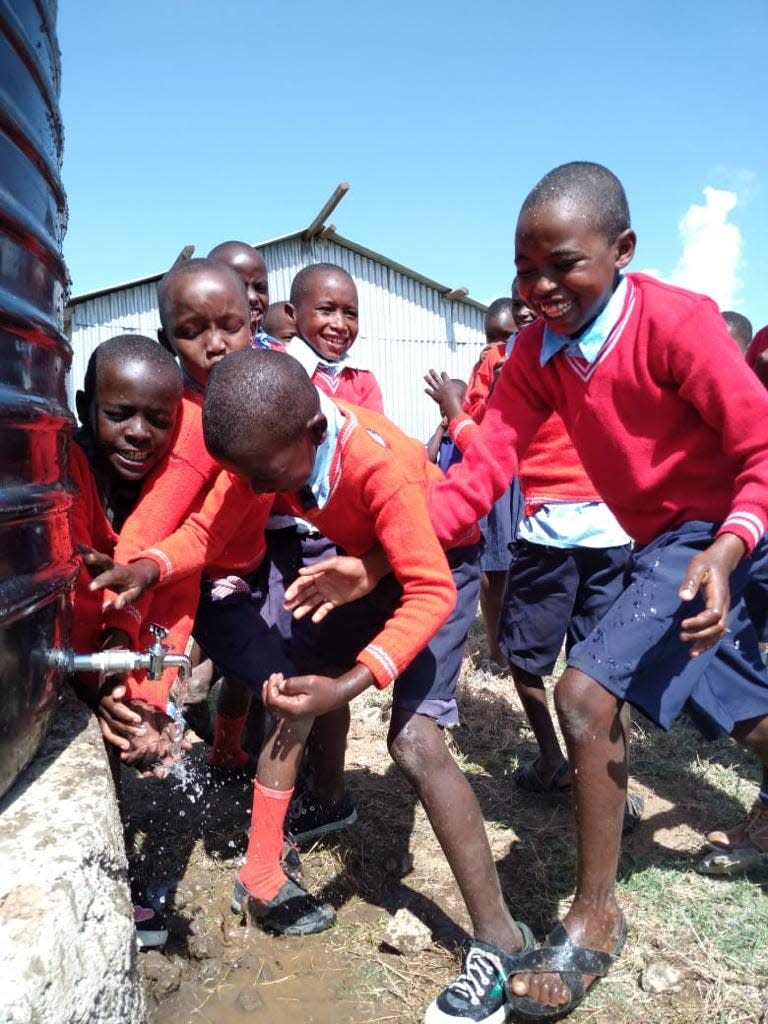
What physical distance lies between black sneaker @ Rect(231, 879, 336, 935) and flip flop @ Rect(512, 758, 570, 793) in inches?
40.8

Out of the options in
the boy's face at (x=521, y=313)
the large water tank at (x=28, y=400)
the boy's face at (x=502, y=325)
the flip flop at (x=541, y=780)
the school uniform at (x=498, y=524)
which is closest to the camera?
the large water tank at (x=28, y=400)

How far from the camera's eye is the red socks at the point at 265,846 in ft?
7.32

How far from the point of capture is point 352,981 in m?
2.06

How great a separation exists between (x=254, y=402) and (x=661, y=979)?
1.67 meters

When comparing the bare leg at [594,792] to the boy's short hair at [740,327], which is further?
the boy's short hair at [740,327]

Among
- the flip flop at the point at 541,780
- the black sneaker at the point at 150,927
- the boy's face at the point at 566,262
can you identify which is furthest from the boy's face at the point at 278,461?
the flip flop at the point at 541,780

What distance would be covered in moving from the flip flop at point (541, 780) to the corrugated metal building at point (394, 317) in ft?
35.1

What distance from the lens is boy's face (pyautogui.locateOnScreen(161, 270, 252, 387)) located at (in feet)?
8.24

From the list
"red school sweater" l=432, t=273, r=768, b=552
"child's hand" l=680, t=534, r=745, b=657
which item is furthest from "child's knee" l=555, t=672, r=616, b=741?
"red school sweater" l=432, t=273, r=768, b=552

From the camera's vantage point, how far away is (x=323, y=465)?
2.00 meters

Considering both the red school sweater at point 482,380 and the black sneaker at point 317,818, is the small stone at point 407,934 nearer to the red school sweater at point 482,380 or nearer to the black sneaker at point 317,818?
the black sneaker at point 317,818

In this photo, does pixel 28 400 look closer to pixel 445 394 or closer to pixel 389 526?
pixel 389 526

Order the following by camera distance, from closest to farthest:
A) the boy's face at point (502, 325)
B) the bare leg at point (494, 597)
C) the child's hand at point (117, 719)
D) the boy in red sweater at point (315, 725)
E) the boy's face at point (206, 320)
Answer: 1. the child's hand at point (117, 719)
2. the boy's face at point (206, 320)
3. the boy in red sweater at point (315, 725)
4. the bare leg at point (494, 597)
5. the boy's face at point (502, 325)

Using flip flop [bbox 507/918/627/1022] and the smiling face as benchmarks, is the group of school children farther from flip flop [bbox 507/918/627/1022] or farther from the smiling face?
the smiling face
